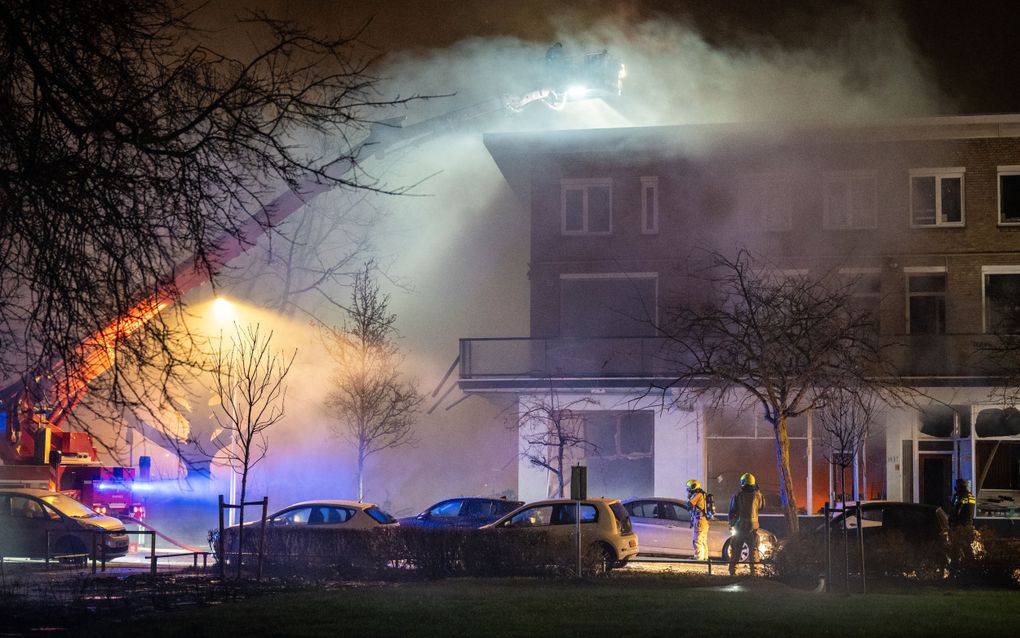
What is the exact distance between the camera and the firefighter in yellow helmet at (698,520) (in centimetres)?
2202

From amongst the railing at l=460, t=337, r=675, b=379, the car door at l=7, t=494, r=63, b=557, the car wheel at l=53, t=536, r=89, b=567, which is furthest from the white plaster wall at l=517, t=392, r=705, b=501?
the car door at l=7, t=494, r=63, b=557

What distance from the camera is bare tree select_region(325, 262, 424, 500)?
32.6m

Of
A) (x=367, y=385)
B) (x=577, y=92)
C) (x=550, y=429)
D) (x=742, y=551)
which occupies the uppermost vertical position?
(x=577, y=92)

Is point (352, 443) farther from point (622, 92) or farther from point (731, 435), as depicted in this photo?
point (622, 92)

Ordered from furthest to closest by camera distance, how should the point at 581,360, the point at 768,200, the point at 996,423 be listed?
the point at 768,200
the point at 581,360
the point at 996,423

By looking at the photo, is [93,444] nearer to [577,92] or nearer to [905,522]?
[577,92]

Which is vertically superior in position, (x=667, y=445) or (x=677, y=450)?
(x=667, y=445)

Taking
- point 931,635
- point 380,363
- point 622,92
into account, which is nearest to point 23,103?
point 931,635

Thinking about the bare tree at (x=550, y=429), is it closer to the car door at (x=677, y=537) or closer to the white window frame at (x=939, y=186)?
the car door at (x=677, y=537)

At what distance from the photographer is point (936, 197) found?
31.6 m

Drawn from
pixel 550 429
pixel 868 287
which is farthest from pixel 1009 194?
pixel 550 429

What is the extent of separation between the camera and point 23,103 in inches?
332

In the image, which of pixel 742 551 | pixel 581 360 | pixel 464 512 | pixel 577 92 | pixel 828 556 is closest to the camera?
pixel 828 556

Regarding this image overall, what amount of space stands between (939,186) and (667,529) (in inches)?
545
